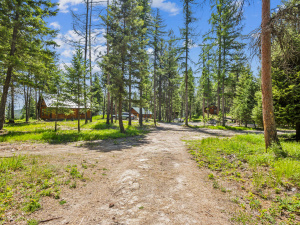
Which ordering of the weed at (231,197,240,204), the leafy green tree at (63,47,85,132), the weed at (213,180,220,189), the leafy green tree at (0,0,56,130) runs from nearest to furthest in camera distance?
the weed at (231,197,240,204)
the weed at (213,180,220,189)
the leafy green tree at (0,0,56,130)
the leafy green tree at (63,47,85,132)

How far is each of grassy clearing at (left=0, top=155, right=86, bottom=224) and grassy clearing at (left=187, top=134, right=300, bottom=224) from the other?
4.35 metres

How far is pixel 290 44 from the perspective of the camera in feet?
18.5

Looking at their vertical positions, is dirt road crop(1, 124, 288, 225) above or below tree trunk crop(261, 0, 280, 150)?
below

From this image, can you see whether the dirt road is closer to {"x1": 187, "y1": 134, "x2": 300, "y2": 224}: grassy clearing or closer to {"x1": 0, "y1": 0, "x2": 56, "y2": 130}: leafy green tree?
{"x1": 187, "y1": 134, "x2": 300, "y2": 224}: grassy clearing

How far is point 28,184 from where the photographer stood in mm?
3775

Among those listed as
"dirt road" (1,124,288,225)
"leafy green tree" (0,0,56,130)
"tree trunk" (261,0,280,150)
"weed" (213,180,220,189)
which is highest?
"leafy green tree" (0,0,56,130)

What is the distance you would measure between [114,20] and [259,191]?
16604 millimetres

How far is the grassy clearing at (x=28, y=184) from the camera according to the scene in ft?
9.61

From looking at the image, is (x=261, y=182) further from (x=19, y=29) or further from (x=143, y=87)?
(x=19, y=29)

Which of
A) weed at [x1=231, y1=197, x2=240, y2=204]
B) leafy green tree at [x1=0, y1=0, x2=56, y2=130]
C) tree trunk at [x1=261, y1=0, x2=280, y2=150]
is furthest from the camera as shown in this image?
leafy green tree at [x1=0, y1=0, x2=56, y2=130]

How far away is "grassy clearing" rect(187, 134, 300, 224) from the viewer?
9.07ft

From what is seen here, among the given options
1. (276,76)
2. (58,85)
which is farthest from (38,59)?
(276,76)

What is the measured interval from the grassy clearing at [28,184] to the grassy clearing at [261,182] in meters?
4.35

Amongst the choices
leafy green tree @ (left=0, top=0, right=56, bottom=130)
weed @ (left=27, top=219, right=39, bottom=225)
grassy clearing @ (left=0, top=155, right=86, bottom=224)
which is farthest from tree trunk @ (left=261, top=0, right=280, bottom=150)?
leafy green tree @ (left=0, top=0, right=56, bottom=130)
